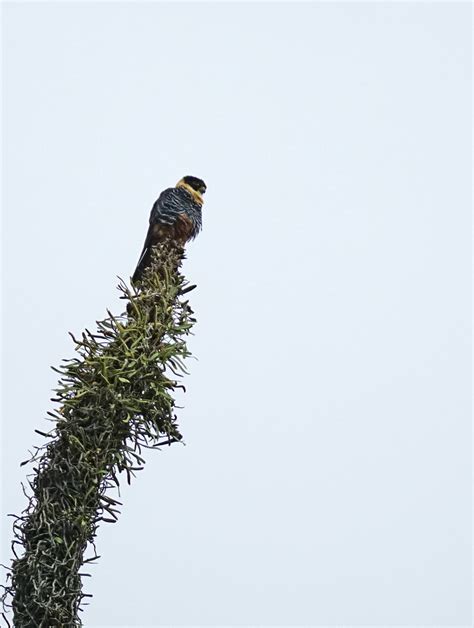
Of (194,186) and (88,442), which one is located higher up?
(194,186)

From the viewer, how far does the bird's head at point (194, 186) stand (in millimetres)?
4468

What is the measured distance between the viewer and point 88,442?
7.30 ft

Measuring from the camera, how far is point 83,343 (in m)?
2.39

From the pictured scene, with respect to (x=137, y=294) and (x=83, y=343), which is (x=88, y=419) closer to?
(x=83, y=343)

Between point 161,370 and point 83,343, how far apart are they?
9.2 inches

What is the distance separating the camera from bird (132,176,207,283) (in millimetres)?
3417

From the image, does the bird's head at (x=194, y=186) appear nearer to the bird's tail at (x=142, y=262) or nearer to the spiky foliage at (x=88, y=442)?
the bird's tail at (x=142, y=262)

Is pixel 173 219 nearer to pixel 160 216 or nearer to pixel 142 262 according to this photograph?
pixel 160 216

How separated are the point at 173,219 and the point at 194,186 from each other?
3.28ft

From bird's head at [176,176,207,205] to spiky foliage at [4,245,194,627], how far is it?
2.01 meters

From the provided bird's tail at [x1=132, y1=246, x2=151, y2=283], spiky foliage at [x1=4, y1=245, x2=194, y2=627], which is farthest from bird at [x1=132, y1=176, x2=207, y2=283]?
spiky foliage at [x1=4, y1=245, x2=194, y2=627]

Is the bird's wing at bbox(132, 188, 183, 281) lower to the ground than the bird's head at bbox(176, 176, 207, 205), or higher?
lower

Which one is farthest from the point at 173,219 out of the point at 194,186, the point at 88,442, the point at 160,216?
the point at 88,442

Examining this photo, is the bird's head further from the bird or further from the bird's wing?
the bird's wing
